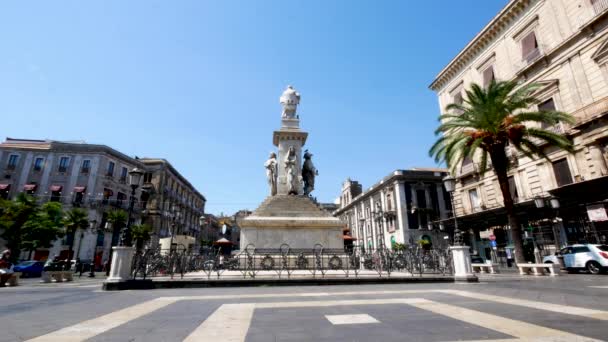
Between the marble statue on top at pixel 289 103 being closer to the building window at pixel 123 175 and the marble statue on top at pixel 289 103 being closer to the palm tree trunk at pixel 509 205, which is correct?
the palm tree trunk at pixel 509 205

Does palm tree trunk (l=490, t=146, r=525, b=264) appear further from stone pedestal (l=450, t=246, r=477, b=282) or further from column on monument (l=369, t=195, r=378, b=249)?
column on monument (l=369, t=195, r=378, b=249)

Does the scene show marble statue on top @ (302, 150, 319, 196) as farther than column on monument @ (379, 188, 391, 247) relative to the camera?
No

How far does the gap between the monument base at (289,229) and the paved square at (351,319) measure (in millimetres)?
9564

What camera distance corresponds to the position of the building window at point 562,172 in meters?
20.3

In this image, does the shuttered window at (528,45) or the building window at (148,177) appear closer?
the shuttered window at (528,45)

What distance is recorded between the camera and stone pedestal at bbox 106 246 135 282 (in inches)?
364

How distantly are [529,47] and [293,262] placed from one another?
2704 cm

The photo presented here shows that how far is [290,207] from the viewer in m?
15.1

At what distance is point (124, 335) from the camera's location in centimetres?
357

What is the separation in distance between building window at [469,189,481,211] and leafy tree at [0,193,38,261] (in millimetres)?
43832

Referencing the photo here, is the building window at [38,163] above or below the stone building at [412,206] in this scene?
above

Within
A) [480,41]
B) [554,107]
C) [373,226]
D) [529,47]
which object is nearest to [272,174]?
[554,107]

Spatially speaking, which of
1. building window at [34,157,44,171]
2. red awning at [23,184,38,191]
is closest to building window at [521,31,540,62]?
red awning at [23,184,38,191]

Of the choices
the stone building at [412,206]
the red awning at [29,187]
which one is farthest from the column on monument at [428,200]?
the red awning at [29,187]
